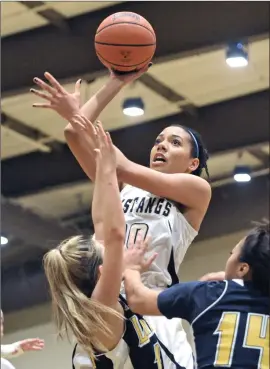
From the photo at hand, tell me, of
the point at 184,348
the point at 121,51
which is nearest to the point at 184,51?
the point at 121,51

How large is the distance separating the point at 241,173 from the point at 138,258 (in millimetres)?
6679

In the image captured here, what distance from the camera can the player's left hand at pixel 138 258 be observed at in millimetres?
3248

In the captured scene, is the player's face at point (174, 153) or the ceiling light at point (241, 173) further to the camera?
the ceiling light at point (241, 173)

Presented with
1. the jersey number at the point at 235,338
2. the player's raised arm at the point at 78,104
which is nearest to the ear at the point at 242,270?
the jersey number at the point at 235,338

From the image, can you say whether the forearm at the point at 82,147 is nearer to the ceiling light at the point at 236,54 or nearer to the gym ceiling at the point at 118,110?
the gym ceiling at the point at 118,110

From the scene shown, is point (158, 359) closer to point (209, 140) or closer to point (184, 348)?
point (184, 348)

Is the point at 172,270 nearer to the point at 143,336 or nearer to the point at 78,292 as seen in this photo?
the point at 143,336

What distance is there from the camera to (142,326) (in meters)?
3.37

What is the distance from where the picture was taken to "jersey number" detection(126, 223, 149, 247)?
141 inches

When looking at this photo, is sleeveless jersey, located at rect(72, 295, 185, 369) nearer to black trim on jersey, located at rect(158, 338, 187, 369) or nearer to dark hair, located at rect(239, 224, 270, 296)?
black trim on jersey, located at rect(158, 338, 187, 369)

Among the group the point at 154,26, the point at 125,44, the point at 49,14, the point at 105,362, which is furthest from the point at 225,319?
the point at 49,14

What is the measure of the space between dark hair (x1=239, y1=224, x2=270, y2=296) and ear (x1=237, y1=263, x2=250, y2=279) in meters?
0.01

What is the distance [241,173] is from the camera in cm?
985

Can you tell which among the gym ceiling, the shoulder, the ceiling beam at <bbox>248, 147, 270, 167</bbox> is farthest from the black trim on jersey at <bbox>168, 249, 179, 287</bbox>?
the ceiling beam at <bbox>248, 147, 270, 167</bbox>
